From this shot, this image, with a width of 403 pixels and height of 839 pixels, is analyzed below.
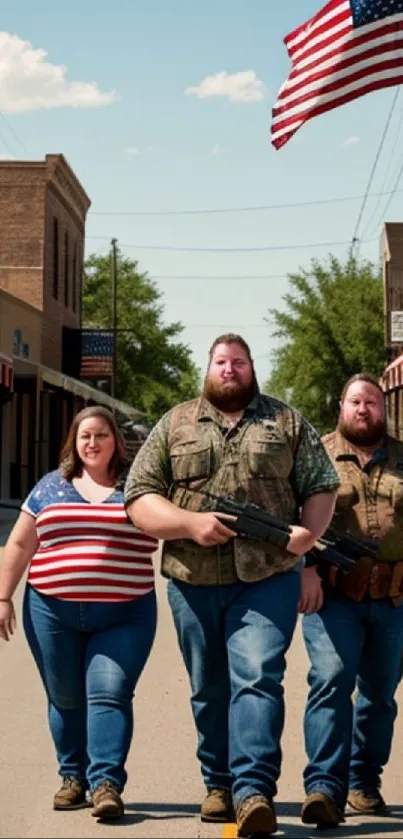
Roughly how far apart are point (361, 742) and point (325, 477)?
48.7 inches

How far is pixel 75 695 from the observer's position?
265 inches

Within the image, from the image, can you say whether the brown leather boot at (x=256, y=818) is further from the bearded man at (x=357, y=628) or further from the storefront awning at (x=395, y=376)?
the storefront awning at (x=395, y=376)

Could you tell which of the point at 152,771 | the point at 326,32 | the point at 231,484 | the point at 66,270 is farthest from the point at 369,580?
the point at 66,270

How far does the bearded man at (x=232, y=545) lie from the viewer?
614 cm

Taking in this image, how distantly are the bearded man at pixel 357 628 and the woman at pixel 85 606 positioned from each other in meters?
0.72

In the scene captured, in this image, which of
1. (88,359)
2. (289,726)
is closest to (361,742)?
(289,726)

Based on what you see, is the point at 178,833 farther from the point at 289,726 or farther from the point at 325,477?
the point at 289,726

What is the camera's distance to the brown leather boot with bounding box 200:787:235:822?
6.45 meters

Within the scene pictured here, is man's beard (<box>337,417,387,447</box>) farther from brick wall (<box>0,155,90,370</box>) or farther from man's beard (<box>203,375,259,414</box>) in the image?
brick wall (<box>0,155,90,370</box>)

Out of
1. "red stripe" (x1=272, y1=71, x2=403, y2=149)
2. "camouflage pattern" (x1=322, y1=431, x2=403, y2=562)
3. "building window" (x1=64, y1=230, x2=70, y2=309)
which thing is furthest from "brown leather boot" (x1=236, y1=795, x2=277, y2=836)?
"building window" (x1=64, y1=230, x2=70, y2=309)

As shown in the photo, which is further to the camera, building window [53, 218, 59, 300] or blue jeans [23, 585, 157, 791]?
building window [53, 218, 59, 300]

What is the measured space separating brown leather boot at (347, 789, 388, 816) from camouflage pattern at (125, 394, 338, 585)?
1.14 meters

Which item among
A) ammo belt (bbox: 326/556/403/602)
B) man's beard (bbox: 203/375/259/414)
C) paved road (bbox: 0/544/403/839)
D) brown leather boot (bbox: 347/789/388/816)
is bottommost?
paved road (bbox: 0/544/403/839)

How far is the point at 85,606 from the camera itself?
21.6ft
